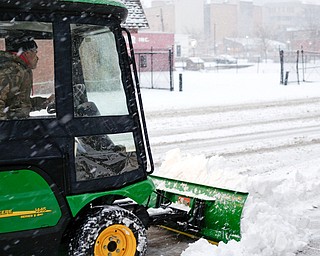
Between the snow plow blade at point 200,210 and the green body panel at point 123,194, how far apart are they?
2.42ft

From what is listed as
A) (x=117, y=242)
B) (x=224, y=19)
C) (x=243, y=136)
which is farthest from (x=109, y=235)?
(x=224, y=19)

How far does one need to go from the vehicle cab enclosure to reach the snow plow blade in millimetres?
1035

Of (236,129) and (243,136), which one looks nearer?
(243,136)

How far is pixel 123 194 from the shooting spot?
185 inches

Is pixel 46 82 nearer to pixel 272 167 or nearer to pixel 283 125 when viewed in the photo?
pixel 272 167

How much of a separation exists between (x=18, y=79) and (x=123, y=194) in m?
1.26

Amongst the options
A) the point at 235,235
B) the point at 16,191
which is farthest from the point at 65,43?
the point at 235,235

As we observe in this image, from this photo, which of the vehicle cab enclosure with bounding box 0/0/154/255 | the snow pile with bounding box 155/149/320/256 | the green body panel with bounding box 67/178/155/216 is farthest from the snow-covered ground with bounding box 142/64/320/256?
the vehicle cab enclosure with bounding box 0/0/154/255

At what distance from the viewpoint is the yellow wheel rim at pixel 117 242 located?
4.57 m

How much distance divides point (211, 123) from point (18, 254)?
1094cm

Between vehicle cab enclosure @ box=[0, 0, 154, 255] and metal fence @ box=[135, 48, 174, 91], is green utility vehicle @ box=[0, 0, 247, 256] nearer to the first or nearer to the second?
vehicle cab enclosure @ box=[0, 0, 154, 255]

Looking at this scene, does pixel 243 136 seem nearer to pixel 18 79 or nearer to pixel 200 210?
pixel 200 210

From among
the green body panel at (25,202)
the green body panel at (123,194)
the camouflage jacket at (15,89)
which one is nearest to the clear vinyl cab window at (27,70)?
the camouflage jacket at (15,89)

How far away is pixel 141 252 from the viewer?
4.71m
